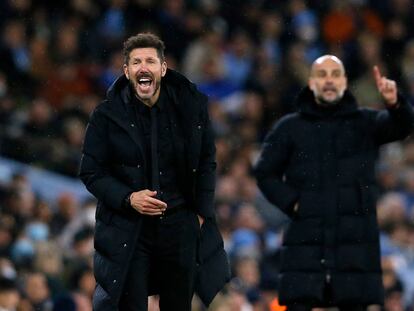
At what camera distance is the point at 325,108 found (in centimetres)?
920

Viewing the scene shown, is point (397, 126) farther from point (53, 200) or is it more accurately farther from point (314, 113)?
point (53, 200)

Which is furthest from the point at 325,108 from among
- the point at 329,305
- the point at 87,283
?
the point at 87,283

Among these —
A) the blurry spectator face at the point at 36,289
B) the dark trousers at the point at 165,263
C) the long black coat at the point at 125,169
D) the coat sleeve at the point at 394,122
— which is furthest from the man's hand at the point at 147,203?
the blurry spectator face at the point at 36,289

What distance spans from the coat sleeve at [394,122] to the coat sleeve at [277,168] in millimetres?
546

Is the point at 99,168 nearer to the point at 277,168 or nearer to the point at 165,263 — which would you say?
the point at 165,263

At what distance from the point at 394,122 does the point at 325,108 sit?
0.43 metres

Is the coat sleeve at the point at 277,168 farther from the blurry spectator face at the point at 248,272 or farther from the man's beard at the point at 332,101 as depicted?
the blurry spectator face at the point at 248,272

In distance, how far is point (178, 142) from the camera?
7848mm

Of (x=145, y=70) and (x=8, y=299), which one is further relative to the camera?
(x=8, y=299)

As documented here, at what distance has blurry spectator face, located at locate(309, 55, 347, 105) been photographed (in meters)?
9.11

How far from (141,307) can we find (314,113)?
197 cm

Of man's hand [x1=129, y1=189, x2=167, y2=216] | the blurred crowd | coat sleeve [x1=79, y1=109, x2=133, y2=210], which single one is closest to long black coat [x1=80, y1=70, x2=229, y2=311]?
coat sleeve [x1=79, y1=109, x2=133, y2=210]

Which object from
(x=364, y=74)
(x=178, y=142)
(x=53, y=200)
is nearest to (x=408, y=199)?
(x=364, y=74)

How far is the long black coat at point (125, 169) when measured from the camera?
7.75m
